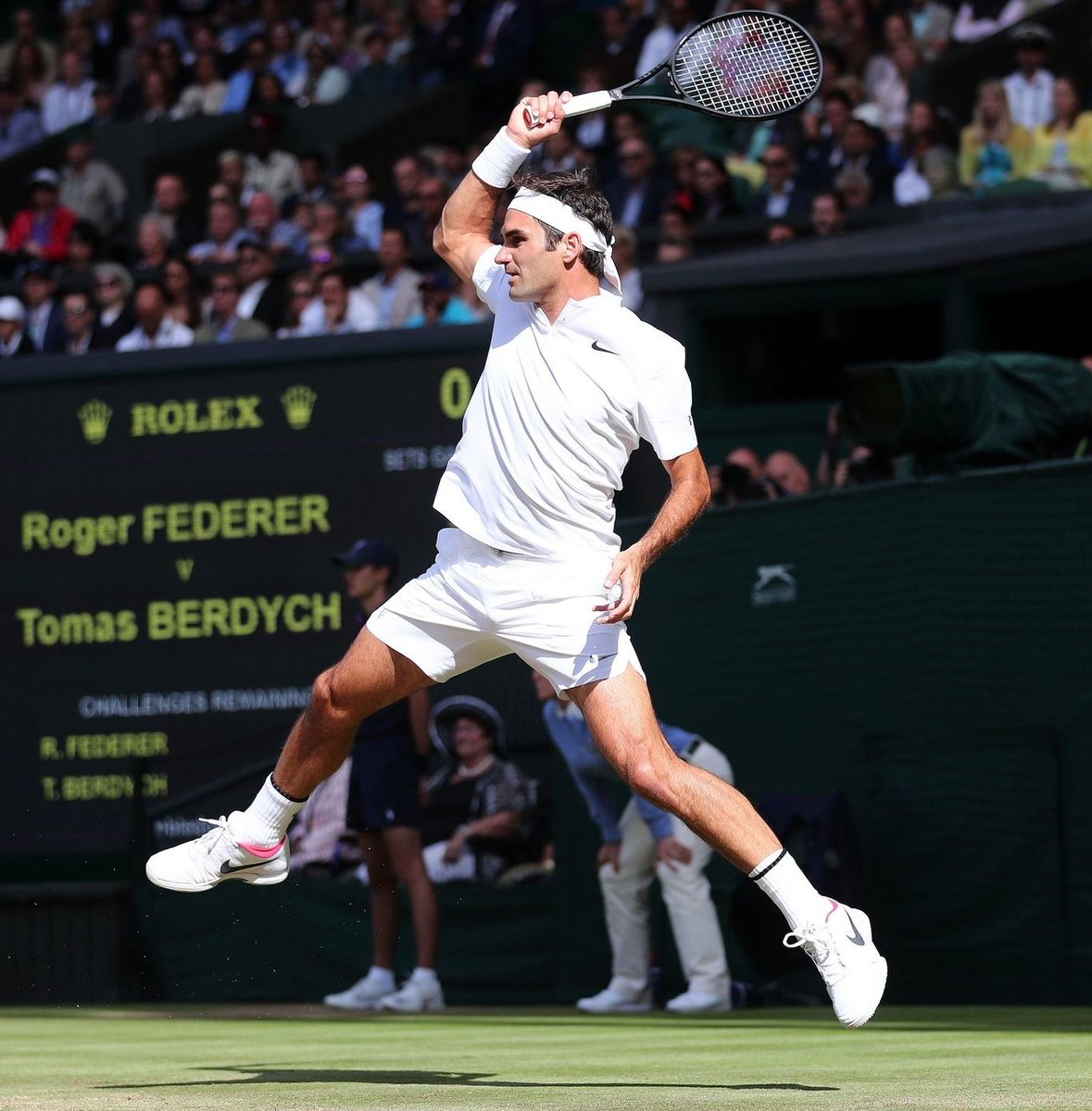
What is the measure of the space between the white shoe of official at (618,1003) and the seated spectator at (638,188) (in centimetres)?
583

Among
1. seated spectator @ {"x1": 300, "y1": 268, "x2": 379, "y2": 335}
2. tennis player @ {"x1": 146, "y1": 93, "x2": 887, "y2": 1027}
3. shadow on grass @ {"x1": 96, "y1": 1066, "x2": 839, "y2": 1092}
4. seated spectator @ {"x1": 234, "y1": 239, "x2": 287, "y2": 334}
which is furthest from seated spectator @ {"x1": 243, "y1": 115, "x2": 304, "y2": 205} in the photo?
shadow on grass @ {"x1": 96, "y1": 1066, "x2": 839, "y2": 1092}

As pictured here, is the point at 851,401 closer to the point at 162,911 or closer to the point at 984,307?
the point at 984,307

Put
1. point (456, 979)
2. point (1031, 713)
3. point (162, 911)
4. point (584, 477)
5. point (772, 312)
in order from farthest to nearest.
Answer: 1. point (772, 312)
2. point (162, 911)
3. point (456, 979)
4. point (1031, 713)
5. point (584, 477)

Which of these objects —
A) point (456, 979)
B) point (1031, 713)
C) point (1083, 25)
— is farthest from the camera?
point (1083, 25)

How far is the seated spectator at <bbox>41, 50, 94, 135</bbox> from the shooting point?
20.0 meters

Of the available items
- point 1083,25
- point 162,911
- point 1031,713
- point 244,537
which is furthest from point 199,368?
point 1083,25

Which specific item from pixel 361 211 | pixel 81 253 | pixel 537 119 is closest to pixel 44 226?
pixel 81 253

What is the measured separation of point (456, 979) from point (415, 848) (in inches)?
50.1

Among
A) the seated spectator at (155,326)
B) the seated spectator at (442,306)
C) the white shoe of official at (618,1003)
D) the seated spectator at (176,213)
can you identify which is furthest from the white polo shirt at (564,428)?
the seated spectator at (176,213)

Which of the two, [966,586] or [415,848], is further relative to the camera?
[415,848]

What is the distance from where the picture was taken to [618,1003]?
10.1 m

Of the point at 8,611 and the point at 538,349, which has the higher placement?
the point at 538,349

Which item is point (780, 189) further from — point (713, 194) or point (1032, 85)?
point (1032, 85)

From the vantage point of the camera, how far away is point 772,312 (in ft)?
41.4
